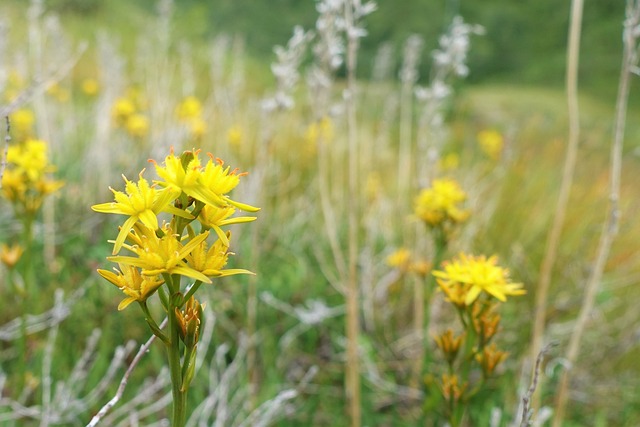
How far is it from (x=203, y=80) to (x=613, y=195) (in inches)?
343

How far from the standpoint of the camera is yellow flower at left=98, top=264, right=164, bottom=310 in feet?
2.25

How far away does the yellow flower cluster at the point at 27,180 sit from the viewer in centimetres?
137

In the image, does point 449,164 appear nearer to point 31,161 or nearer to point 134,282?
point 31,161

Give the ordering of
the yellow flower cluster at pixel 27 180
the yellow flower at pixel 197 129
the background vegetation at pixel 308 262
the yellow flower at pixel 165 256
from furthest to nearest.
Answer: the yellow flower at pixel 197 129 < the background vegetation at pixel 308 262 < the yellow flower cluster at pixel 27 180 < the yellow flower at pixel 165 256

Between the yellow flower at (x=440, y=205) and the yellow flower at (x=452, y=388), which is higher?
the yellow flower at (x=440, y=205)

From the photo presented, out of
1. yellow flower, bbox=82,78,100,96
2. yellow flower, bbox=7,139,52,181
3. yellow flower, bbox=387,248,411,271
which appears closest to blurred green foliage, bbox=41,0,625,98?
yellow flower, bbox=82,78,100,96

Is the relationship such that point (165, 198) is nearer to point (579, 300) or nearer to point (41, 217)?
point (579, 300)

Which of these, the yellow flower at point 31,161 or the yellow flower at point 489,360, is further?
the yellow flower at point 31,161

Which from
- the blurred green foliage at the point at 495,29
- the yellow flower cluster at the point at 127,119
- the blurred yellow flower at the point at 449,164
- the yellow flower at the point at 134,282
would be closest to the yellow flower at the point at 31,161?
the yellow flower at the point at 134,282

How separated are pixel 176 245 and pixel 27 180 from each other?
0.93 m

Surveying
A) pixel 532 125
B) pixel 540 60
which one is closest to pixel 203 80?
pixel 532 125

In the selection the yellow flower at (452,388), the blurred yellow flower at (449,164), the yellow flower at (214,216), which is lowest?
the yellow flower at (452,388)

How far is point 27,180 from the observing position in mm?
1422

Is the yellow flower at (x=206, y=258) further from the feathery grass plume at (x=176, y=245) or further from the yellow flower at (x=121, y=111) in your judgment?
the yellow flower at (x=121, y=111)
